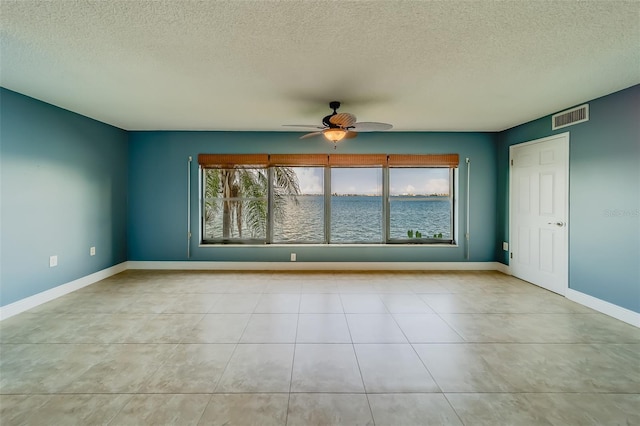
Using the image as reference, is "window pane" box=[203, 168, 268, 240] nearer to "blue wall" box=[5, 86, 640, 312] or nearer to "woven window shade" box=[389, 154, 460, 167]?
"blue wall" box=[5, 86, 640, 312]

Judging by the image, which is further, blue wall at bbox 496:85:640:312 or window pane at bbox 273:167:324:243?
window pane at bbox 273:167:324:243

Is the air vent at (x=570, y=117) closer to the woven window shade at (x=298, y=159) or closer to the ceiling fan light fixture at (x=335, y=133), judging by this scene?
the ceiling fan light fixture at (x=335, y=133)

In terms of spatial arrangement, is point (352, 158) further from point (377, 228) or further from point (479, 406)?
point (479, 406)

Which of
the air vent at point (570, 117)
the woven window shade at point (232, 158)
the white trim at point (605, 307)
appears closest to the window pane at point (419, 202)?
the air vent at point (570, 117)

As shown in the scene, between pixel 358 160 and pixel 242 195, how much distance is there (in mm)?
2271

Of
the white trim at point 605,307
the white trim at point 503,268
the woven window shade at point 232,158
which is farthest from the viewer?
the woven window shade at point 232,158

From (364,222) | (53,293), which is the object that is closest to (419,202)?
(364,222)

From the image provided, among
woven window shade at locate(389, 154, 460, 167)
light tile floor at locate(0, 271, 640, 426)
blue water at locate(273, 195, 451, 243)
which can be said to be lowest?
light tile floor at locate(0, 271, 640, 426)

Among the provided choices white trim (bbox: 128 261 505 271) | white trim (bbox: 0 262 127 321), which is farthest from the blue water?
white trim (bbox: 0 262 127 321)

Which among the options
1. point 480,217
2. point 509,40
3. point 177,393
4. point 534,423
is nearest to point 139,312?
point 177,393

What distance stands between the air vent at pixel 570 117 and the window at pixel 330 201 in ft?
4.81

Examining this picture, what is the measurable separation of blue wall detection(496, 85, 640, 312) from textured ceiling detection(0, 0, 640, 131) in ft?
1.20

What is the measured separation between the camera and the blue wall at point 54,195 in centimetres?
314

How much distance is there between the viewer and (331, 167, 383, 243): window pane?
204 inches
